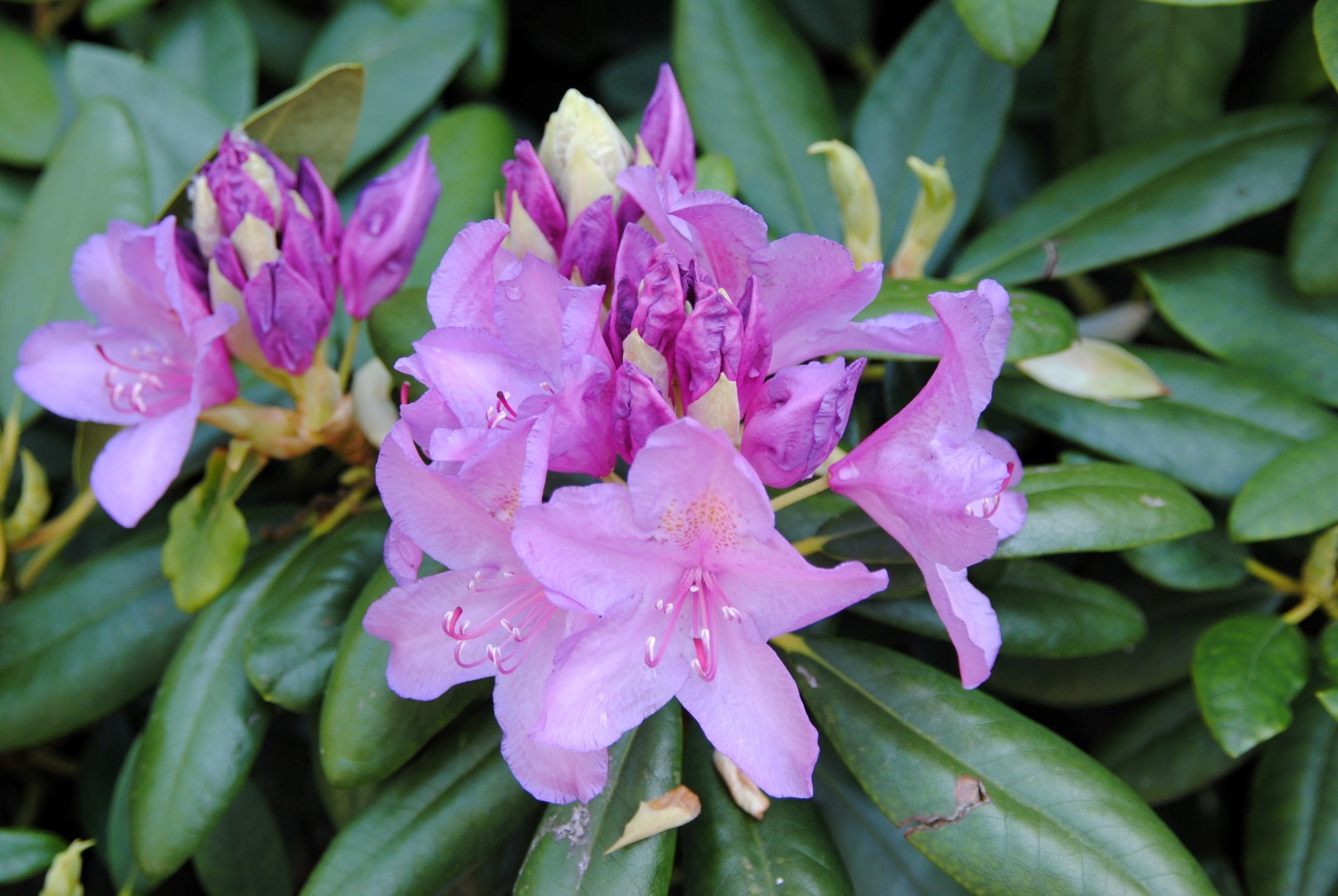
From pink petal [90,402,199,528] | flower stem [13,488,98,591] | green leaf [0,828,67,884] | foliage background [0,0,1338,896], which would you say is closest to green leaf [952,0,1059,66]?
foliage background [0,0,1338,896]

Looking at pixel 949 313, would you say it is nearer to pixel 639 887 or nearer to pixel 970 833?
pixel 970 833

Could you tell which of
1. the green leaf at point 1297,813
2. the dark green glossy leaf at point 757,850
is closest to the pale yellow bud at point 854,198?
the dark green glossy leaf at point 757,850

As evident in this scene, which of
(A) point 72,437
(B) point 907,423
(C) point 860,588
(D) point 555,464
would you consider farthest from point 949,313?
(A) point 72,437

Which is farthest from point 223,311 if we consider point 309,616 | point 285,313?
point 309,616

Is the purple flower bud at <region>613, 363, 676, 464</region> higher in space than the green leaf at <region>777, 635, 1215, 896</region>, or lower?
higher

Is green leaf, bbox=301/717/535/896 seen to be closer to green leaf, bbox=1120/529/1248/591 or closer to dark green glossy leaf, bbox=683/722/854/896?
dark green glossy leaf, bbox=683/722/854/896

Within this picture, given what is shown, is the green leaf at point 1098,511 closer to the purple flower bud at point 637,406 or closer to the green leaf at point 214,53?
the purple flower bud at point 637,406
